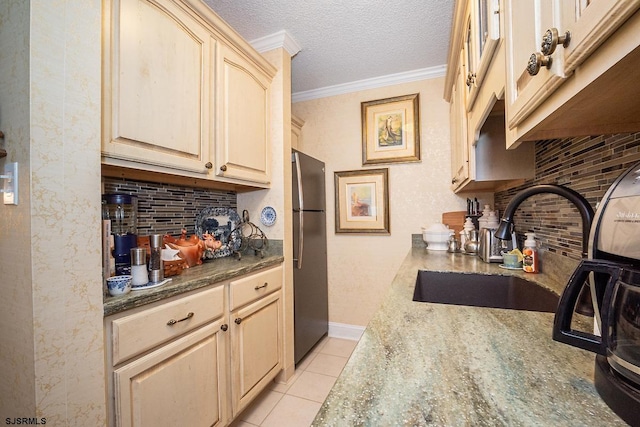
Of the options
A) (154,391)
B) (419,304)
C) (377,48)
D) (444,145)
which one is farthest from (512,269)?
(377,48)

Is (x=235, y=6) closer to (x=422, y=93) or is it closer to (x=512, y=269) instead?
(x=422, y=93)

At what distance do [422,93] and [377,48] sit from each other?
627mm

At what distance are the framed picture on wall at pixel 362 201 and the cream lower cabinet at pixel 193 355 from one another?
3.68ft

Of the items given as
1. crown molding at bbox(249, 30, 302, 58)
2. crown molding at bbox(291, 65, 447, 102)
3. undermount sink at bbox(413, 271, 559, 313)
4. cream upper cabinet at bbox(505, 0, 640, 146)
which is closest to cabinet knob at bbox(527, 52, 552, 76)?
cream upper cabinet at bbox(505, 0, 640, 146)

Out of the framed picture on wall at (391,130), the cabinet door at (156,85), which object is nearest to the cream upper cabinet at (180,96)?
the cabinet door at (156,85)

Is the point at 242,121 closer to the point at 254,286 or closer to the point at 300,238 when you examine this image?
the point at 300,238

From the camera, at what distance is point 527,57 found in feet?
1.89

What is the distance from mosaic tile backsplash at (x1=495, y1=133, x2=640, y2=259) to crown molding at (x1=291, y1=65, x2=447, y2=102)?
134 cm

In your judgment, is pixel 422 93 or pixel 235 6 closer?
pixel 235 6

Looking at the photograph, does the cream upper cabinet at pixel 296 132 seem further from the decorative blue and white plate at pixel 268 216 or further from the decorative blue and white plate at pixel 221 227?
the decorative blue and white plate at pixel 221 227

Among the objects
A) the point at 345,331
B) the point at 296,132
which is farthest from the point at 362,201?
the point at 345,331

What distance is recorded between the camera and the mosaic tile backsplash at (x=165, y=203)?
150cm

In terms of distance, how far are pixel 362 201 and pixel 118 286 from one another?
2.01 metres

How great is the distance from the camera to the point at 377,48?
2.09 m
